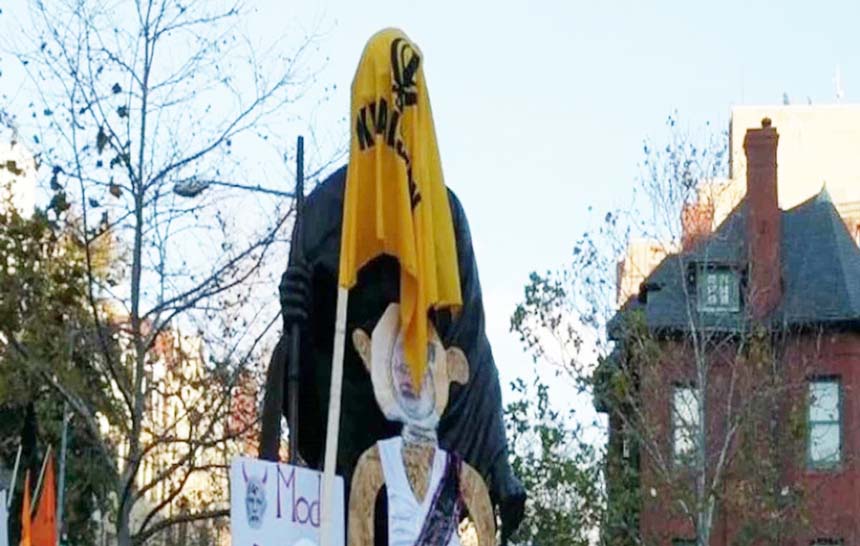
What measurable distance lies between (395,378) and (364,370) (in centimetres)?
19

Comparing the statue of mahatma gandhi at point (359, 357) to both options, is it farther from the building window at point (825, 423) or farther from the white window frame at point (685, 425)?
the building window at point (825, 423)

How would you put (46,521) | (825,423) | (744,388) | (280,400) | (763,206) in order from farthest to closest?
(763,206), (825,423), (744,388), (46,521), (280,400)

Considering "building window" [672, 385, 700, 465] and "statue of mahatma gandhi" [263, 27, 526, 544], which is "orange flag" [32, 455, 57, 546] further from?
"building window" [672, 385, 700, 465]

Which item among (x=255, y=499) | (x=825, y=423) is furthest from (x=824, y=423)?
(x=255, y=499)

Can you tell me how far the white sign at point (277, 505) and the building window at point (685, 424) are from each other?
2508 centimetres

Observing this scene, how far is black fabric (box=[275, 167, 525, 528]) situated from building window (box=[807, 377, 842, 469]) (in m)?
28.1

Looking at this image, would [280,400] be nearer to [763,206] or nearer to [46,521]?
[46,521]

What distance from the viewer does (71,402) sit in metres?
22.0

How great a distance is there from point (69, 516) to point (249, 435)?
35.9 feet

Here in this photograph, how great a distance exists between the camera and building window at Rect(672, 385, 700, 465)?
118 ft

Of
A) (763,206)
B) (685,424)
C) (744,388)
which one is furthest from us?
(763,206)

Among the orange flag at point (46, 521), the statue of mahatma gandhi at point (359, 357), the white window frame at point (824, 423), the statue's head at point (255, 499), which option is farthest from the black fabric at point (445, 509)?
the white window frame at point (824, 423)

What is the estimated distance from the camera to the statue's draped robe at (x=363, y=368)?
1184 cm

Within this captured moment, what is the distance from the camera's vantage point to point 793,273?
1726 inches
